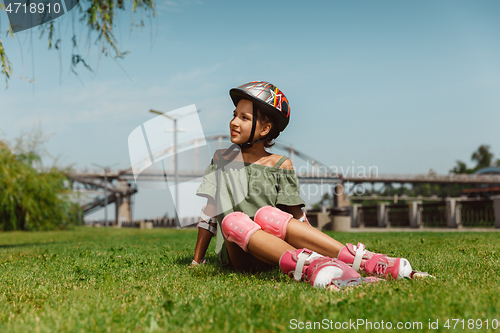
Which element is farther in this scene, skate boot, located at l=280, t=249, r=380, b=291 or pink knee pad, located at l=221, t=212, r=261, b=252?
pink knee pad, located at l=221, t=212, r=261, b=252

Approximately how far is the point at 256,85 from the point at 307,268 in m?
1.71

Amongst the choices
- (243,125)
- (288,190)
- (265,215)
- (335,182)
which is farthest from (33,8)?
(335,182)

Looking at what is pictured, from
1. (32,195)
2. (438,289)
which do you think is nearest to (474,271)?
(438,289)

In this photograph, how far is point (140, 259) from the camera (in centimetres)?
520

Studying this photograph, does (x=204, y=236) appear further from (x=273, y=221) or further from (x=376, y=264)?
(x=376, y=264)

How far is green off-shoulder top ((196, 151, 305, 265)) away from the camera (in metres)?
3.47

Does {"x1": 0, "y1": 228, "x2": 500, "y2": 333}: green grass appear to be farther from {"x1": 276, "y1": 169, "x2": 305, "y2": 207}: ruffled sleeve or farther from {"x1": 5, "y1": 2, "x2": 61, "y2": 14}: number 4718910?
{"x1": 5, "y1": 2, "x2": 61, "y2": 14}: number 4718910

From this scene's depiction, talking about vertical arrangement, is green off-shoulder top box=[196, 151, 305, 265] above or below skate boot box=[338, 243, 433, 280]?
above

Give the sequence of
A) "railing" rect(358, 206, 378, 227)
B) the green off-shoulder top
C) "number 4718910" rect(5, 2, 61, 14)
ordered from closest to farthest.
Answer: the green off-shoulder top → "number 4718910" rect(5, 2, 61, 14) → "railing" rect(358, 206, 378, 227)

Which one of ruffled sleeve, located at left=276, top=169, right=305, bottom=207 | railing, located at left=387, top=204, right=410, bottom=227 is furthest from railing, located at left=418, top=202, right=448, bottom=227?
ruffled sleeve, located at left=276, top=169, right=305, bottom=207

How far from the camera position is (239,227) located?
3.12 metres

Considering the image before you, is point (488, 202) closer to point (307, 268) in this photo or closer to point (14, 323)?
point (307, 268)

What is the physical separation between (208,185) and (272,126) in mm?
851

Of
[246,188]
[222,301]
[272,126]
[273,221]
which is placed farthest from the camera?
[272,126]
